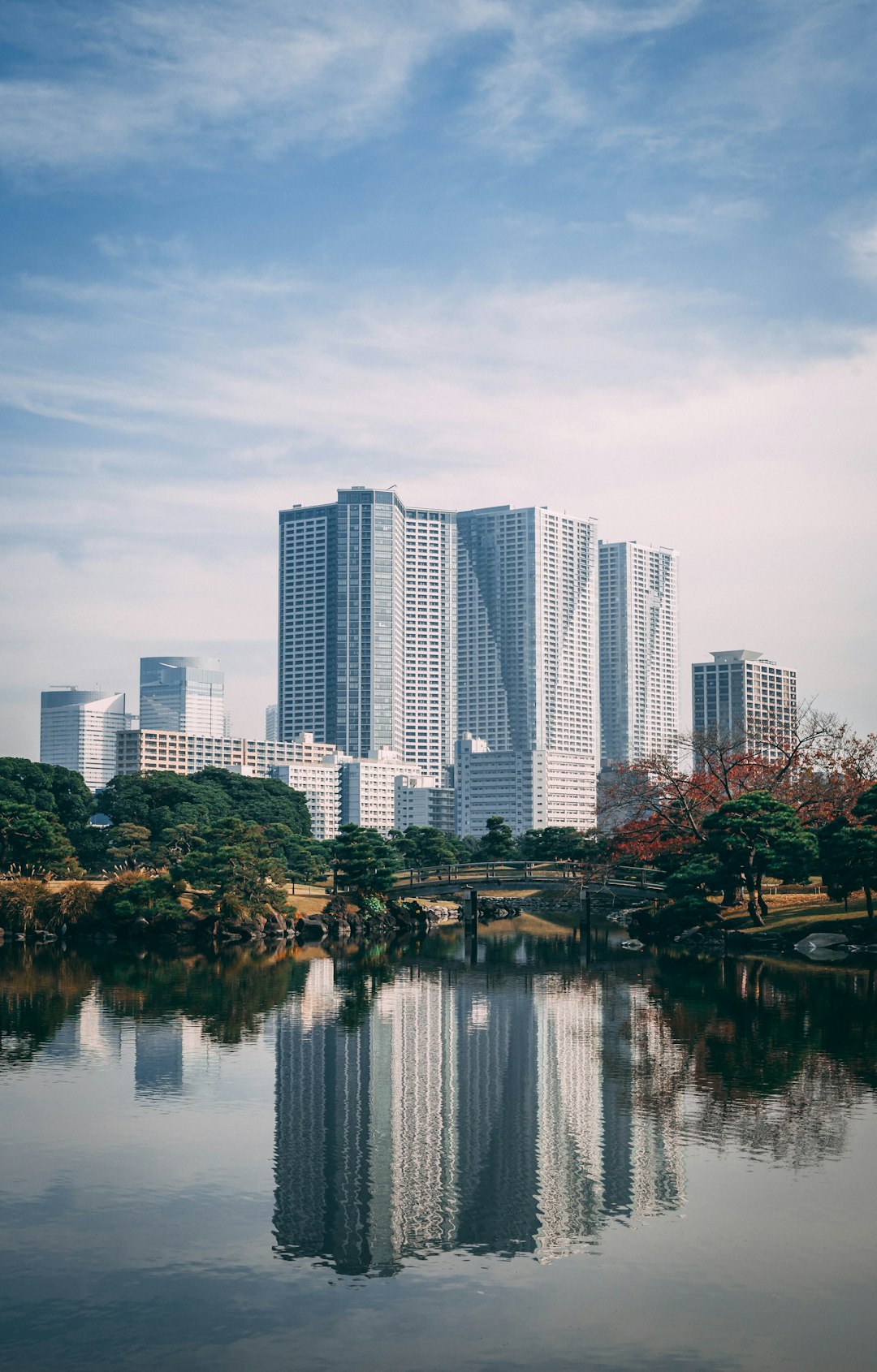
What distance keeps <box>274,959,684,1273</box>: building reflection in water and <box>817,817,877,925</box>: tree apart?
61.3 feet

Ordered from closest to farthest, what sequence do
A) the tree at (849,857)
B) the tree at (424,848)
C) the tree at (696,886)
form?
1. the tree at (849,857)
2. the tree at (696,886)
3. the tree at (424,848)

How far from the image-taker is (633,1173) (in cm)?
1884

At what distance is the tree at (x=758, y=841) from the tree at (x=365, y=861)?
69.8 ft

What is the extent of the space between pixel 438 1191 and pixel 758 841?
40.6 metres

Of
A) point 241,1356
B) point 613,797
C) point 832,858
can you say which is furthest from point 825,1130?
point 613,797

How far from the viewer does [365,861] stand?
71.1m

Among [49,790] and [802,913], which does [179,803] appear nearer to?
[49,790]

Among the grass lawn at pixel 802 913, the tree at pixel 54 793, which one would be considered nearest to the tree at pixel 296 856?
the tree at pixel 54 793

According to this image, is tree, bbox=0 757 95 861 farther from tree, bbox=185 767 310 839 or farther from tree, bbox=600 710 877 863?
tree, bbox=600 710 877 863

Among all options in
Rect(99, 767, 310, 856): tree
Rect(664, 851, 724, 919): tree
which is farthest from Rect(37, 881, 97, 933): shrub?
Rect(664, 851, 724, 919): tree

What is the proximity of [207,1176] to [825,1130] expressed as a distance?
1057 centimetres

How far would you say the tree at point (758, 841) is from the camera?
5503cm

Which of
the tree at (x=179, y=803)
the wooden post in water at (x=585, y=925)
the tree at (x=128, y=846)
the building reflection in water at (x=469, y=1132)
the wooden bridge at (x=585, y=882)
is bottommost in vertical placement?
the wooden post in water at (x=585, y=925)

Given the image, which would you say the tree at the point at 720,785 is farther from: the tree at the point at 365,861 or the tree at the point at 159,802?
the tree at the point at 159,802
